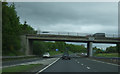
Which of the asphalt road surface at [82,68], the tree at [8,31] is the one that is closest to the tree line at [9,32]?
the tree at [8,31]

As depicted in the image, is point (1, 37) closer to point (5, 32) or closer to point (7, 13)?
point (5, 32)

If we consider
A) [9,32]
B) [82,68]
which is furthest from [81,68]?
[9,32]

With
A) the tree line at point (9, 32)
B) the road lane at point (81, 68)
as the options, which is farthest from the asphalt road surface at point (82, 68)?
the tree line at point (9, 32)

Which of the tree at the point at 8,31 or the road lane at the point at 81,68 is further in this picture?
the road lane at the point at 81,68

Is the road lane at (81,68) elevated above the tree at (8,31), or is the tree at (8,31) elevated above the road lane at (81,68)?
the tree at (8,31)

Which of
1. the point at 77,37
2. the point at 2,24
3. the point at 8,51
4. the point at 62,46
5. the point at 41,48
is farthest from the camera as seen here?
the point at 62,46

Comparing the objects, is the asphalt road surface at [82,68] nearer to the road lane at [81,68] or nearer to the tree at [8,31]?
the road lane at [81,68]

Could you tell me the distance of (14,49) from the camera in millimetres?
5434

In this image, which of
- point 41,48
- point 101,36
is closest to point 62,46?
point 41,48

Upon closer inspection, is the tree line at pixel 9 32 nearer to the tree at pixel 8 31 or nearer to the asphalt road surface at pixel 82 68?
the tree at pixel 8 31

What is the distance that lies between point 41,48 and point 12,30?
214ft

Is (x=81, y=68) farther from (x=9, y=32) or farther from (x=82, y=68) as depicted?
(x=9, y=32)

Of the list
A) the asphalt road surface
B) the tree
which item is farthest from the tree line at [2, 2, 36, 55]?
the asphalt road surface

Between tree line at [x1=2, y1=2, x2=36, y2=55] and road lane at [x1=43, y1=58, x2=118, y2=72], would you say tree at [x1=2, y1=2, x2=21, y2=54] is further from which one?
road lane at [x1=43, y1=58, x2=118, y2=72]
